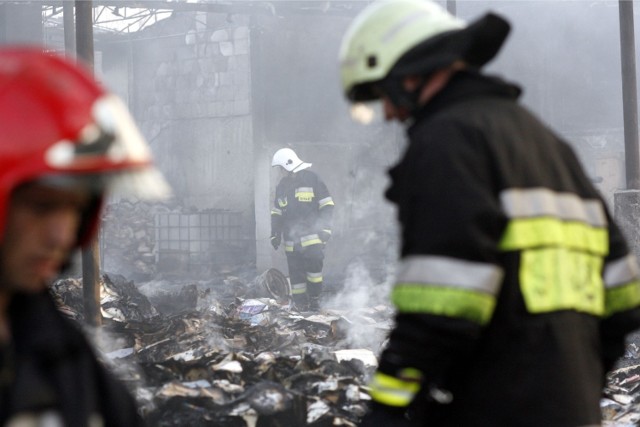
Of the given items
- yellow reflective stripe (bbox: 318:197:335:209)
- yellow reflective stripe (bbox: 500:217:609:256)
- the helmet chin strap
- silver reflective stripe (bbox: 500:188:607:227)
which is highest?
the helmet chin strap

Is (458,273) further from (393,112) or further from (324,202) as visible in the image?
(324,202)

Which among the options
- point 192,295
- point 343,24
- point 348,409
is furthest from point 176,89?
point 348,409

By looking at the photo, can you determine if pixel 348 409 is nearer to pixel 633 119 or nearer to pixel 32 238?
pixel 32 238

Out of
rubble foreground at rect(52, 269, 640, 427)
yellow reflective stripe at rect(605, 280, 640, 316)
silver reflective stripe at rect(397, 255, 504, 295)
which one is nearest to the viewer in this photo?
silver reflective stripe at rect(397, 255, 504, 295)

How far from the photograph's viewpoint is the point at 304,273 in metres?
12.3

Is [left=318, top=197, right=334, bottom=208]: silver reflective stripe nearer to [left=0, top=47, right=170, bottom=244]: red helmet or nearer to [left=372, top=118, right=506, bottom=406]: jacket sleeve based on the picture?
[left=372, top=118, right=506, bottom=406]: jacket sleeve

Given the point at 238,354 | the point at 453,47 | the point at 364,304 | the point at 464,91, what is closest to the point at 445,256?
the point at 464,91

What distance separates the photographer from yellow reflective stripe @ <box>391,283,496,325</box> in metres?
2.19

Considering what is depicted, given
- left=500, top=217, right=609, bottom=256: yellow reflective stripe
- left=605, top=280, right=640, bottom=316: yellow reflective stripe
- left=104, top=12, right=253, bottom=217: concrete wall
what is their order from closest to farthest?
left=500, top=217, right=609, bottom=256: yellow reflective stripe → left=605, top=280, right=640, bottom=316: yellow reflective stripe → left=104, top=12, right=253, bottom=217: concrete wall

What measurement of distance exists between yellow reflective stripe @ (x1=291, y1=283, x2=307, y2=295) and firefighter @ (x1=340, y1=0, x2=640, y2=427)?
9702mm

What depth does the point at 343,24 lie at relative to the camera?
18.3 metres

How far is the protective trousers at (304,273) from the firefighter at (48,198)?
1063cm

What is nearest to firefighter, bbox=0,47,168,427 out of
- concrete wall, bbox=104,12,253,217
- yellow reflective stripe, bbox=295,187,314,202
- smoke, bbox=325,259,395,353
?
smoke, bbox=325,259,395,353

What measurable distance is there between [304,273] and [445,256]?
10.2 metres
